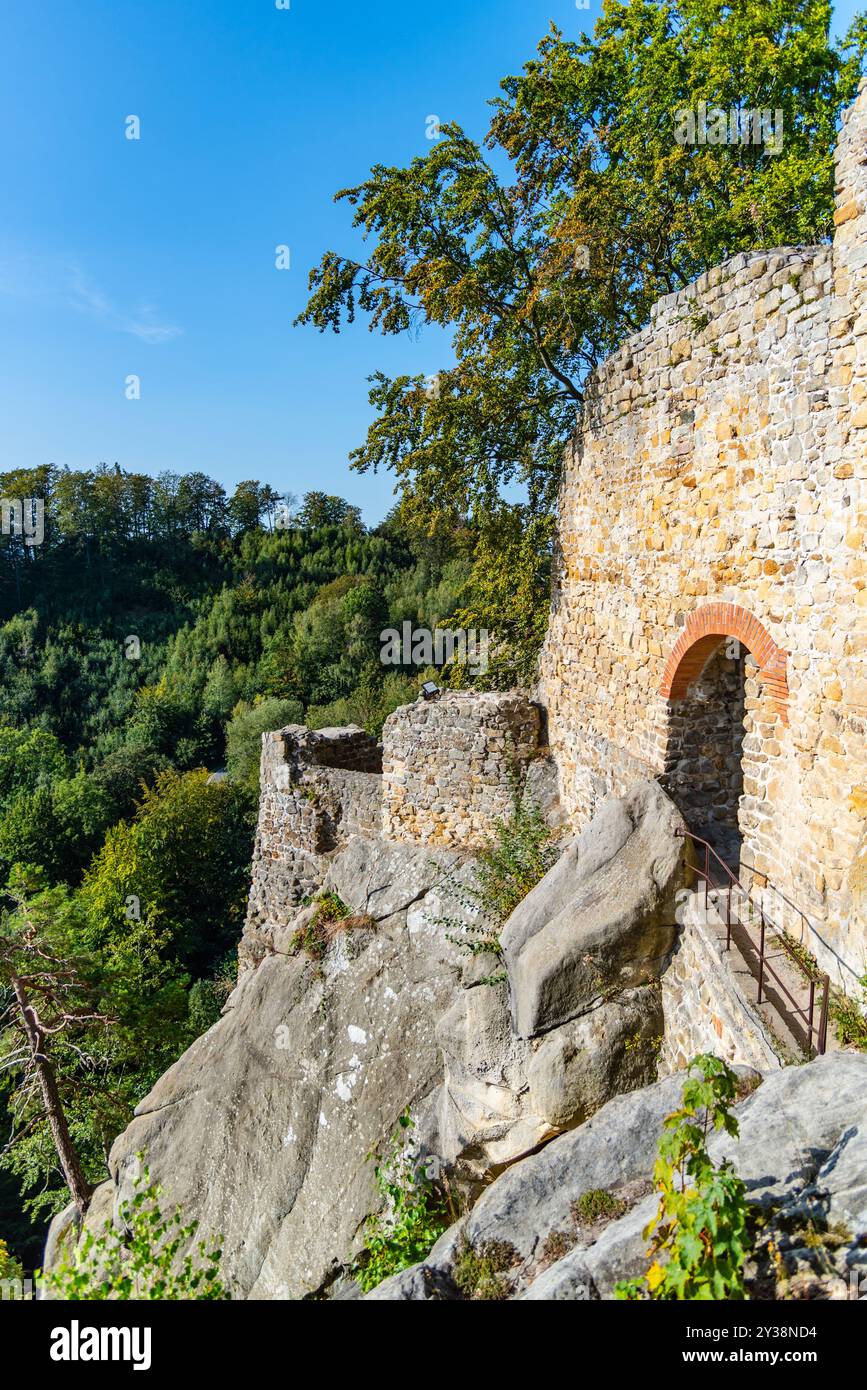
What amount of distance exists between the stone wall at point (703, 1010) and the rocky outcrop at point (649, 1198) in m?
0.51

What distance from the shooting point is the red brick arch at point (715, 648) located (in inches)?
240

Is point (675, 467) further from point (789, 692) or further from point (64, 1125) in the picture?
point (64, 1125)

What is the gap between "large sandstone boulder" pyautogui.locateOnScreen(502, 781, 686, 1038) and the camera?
6.63 metres

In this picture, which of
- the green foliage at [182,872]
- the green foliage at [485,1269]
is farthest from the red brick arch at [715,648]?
the green foliage at [182,872]

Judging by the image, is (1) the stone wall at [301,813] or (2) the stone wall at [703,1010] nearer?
(2) the stone wall at [703,1010]

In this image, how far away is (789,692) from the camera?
5.98 meters

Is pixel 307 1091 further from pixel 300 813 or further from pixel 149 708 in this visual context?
pixel 149 708

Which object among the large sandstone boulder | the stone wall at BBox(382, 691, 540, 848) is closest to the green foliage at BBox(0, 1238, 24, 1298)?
the stone wall at BBox(382, 691, 540, 848)

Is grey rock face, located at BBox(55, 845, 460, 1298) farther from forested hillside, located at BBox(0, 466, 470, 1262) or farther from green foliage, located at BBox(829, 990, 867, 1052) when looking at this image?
green foliage, located at BBox(829, 990, 867, 1052)

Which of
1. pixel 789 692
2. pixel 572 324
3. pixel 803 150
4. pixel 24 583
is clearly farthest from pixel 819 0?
pixel 24 583

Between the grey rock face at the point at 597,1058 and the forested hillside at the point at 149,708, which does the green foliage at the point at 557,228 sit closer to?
the forested hillside at the point at 149,708

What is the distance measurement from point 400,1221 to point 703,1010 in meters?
3.57

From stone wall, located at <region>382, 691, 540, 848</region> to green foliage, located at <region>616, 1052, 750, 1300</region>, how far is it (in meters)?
7.02
